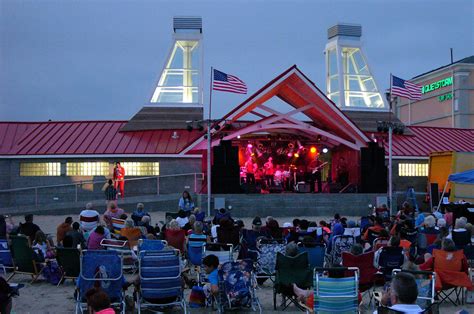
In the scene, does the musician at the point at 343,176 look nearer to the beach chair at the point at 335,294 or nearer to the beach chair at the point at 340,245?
the beach chair at the point at 340,245

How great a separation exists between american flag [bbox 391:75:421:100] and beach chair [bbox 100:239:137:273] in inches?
614

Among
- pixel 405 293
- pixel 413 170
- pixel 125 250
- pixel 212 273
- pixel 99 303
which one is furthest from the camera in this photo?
pixel 413 170

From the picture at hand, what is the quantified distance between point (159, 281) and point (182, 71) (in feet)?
79.1

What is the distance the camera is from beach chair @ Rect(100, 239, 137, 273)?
11242mm

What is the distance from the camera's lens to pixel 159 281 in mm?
8539

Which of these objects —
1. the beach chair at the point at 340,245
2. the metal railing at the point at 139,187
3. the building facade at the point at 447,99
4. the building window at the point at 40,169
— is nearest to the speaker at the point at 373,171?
the metal railing at the point at 139,187

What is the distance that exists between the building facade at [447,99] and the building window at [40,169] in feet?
100

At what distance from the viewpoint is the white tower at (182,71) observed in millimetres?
31516

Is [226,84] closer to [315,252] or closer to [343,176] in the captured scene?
[343,176]

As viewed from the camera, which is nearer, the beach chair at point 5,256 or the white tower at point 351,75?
the beach chair at point 5,256

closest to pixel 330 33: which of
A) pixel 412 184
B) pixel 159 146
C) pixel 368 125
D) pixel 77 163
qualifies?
pixel 368 125

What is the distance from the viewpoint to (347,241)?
11.9 metres

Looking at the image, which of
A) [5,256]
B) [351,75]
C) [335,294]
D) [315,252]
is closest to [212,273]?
[335,294]

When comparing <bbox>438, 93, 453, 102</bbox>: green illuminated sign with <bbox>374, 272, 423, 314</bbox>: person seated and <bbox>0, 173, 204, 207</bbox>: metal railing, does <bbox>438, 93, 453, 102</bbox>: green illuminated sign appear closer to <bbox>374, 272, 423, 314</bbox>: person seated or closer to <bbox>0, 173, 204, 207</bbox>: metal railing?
<bbox>0, 173, 204, 207</bbox>: metal railing
